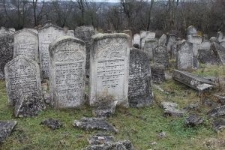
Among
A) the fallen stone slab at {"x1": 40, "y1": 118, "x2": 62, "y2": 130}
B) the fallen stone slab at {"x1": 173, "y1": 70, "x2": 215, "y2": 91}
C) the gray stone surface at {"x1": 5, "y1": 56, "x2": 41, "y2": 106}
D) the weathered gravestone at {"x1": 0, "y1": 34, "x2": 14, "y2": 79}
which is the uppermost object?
the weathered gravestone at {"x1": 0, "y1": 34, "x2": 14, "y2": 79}

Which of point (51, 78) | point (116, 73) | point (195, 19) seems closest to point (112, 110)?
point (116, 73)

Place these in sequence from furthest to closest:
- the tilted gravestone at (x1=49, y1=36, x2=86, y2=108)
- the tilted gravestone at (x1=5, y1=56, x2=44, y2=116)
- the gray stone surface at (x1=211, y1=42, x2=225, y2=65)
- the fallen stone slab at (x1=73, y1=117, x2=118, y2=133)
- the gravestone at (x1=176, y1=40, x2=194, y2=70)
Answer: the gray stone surface at (x1=211, y1=42, x2=225, y2=65) < the gravestone at (x1=176, y1=40, x2=194, y2=70) < the tilted gravestone at (x1=49, y1=36, x2=86, y2=108) < the tilted gravestone at (x1=5, y1=56, x2=44, y2=116) < the fallen stone slab at (x1=73, y1=117, x2=118, y2=133)

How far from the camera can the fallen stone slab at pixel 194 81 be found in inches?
419

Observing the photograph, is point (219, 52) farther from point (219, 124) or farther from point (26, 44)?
point (219, 124)

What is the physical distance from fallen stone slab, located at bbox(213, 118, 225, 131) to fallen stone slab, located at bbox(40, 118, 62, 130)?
3.31 m

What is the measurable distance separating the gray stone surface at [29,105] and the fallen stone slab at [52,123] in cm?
66

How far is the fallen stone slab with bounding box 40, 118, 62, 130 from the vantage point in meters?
7.72

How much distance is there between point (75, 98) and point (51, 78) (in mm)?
789

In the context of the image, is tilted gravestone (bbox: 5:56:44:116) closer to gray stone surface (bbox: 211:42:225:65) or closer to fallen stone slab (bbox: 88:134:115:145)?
fallen stone slab (bbox: 88:134:115:145)

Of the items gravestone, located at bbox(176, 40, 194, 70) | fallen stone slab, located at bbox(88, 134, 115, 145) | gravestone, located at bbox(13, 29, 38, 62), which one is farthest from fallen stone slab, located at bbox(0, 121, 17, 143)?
gravestone, located at bbox(176, 40, 194, 70)

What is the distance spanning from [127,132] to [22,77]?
9.45 ft

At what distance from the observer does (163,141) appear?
7.44 meters

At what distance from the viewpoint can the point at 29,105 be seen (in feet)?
27.9

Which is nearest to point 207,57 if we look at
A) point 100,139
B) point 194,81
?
point 194,81
